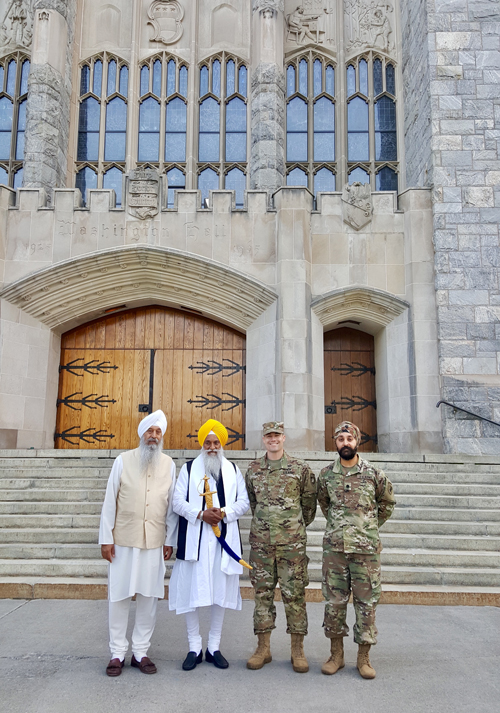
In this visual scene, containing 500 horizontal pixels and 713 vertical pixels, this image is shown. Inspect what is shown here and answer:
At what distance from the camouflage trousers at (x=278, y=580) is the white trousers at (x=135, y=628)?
→ 0.67m

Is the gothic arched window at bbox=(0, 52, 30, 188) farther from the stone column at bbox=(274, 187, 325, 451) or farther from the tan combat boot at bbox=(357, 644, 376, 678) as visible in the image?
the tan combat boot at bbox=(357, 644, 376, 678)

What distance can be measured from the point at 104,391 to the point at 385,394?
538 cm

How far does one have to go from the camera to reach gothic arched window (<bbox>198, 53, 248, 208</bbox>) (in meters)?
13.5

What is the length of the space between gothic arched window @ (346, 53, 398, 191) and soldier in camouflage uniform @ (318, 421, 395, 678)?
425 inches

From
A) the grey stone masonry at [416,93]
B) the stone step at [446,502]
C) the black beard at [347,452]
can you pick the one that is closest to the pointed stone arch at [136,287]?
the grey stone masonry at [416,93]

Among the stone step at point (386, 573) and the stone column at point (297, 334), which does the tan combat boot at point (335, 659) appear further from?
the stone column at point (297, 334)

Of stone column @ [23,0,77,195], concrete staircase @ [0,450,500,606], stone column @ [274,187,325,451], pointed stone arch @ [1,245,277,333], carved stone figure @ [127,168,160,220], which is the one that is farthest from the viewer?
stone column @ [23,0,77,195]

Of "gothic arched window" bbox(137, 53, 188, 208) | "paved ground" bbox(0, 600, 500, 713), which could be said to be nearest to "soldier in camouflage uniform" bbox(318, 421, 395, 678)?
"paved ground" bbox(0, 600, 500, 713)

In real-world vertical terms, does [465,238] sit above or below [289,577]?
above

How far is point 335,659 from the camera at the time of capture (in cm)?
346

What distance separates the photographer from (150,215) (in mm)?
10289

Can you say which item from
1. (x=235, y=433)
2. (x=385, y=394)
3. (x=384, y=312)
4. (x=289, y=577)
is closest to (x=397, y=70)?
(x=384, y=312)

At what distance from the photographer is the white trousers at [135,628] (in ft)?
11.4

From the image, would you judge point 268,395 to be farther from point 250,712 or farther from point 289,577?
point 250,712
